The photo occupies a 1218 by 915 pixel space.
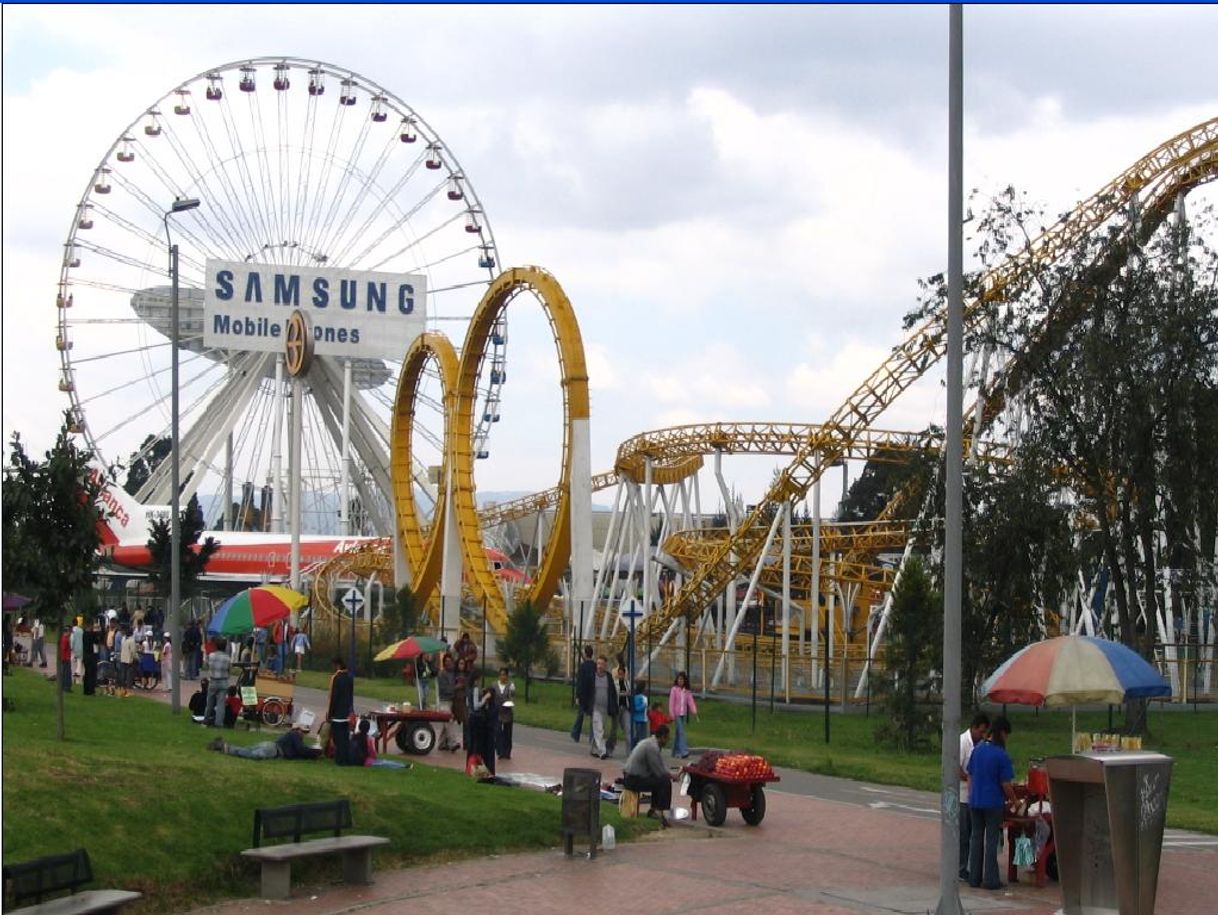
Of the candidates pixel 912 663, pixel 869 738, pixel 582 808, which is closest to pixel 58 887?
pixel 582 808

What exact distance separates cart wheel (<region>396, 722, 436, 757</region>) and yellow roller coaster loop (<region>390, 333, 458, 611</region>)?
28.6 metres

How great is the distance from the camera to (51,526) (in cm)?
2122

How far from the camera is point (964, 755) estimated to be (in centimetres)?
1652

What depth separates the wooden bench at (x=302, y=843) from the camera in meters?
14.0

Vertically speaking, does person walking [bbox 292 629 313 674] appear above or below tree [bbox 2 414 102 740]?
below

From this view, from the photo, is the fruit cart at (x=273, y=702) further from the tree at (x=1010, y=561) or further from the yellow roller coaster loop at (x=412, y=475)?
the yellow roller coaster loop at (x=412, y=475)

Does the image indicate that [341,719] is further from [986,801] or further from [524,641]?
[524,641]

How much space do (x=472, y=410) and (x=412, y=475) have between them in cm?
816

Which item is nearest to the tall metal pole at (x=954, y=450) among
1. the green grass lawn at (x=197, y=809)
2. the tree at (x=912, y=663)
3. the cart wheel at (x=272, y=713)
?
the green grass lawn at (x=197, y=809)

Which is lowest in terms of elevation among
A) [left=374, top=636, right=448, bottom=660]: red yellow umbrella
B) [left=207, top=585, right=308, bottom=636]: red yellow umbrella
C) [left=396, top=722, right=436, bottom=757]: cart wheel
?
[left=396, top=722, right=436, bottom=757]: cart wheel

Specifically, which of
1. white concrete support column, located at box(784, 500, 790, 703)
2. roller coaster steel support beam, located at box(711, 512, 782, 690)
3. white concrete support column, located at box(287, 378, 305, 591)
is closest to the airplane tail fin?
white concrete support column, located at box(287, 378, 305, 591)

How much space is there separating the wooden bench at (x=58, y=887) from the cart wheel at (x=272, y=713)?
48.2 feet

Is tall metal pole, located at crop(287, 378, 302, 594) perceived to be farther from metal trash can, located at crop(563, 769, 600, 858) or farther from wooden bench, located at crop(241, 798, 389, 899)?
wooden bench, located at crop(241, 798, 389, 899)

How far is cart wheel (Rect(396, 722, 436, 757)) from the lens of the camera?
24.2m
